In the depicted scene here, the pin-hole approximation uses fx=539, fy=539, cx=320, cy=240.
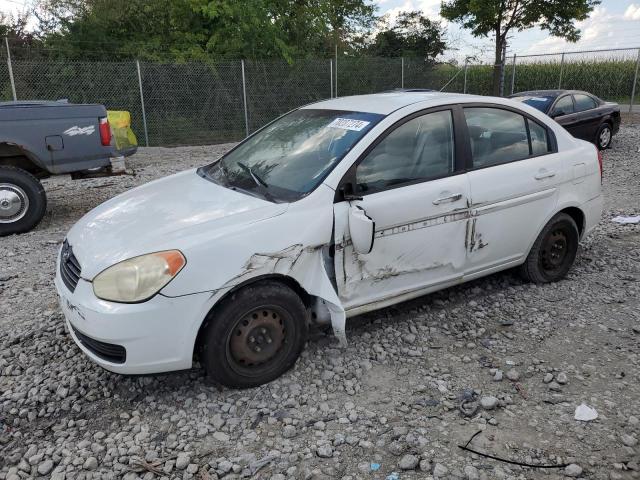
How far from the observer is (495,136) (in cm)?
421

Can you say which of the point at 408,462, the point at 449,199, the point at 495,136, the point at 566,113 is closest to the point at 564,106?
the point at 566,113

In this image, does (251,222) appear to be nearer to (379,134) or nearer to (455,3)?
(379,134)

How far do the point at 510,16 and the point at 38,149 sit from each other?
1819 cm

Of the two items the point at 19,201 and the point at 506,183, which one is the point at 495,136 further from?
the point at 19,201

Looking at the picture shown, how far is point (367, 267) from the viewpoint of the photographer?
3.52 m

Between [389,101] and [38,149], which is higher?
[389,101]

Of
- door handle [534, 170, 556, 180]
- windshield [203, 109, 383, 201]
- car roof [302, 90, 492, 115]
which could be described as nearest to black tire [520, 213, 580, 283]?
door handle [534, 170, 556, 180]

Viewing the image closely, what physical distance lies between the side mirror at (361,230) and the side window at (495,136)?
4.07 ft

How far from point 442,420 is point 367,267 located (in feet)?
3.43

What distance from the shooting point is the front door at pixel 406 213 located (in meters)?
3.45

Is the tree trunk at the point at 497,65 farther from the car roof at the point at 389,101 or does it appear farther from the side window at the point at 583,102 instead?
the car roof at the point at 389,101

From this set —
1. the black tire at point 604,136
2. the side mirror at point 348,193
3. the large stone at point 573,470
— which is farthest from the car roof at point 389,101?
the black tire at point 604,136

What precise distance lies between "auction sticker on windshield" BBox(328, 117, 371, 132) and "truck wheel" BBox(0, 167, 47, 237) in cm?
442

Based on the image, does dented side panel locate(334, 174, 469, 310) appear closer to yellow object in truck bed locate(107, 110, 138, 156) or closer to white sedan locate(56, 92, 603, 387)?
white sedan locate(56, 92, 603, 387)
